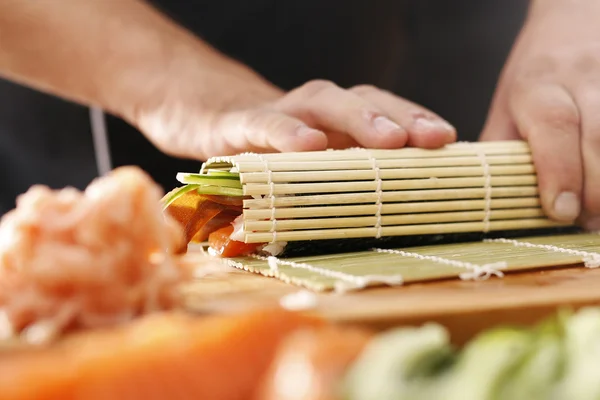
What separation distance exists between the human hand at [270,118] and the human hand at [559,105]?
0.21m

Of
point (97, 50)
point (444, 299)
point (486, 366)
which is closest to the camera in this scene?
point (486, 366)

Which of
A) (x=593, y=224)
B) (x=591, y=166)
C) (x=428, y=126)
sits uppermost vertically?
(x=428, y=126)

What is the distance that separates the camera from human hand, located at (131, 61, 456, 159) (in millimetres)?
1285

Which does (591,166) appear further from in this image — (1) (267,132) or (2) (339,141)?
(1) (267,132)

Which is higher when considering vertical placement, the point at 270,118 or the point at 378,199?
the point at 270,118

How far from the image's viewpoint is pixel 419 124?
1291 millimetres

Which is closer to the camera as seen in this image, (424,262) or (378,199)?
(424,262)

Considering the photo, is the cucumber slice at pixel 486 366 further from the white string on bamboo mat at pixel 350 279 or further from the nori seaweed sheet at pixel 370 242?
the nori seaweed sheet at pixel 370 242

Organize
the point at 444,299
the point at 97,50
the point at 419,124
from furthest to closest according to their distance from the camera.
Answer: the point at 97,50, the point at 419,124, the point at 444,299

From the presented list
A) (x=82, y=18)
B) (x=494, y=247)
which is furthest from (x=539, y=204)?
(x=82, y=18)

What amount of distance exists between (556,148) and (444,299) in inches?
26.4

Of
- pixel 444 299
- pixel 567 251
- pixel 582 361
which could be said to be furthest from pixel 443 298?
pixel 567 251

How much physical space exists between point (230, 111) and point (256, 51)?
0.57 metres

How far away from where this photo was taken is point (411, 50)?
2.40 metres
